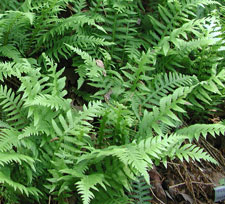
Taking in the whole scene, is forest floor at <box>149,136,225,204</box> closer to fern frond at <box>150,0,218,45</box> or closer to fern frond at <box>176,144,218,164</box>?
fern frond at <box>176,144,218,164</box>

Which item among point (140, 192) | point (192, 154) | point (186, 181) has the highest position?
point (192, 154)

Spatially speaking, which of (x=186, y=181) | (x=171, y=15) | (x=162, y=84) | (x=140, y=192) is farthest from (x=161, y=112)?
(x=171, y=15)

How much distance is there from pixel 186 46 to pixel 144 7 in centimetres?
109

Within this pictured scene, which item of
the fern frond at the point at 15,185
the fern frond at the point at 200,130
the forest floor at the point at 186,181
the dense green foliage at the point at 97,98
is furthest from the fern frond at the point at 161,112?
the fern frond at the point at 15,185

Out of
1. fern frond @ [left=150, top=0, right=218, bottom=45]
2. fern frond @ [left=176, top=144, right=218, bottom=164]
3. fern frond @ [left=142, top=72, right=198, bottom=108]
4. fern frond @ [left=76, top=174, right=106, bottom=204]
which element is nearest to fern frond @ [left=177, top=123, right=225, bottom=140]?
fern frond @ [left=176, top=144, right=218, bottom=164]

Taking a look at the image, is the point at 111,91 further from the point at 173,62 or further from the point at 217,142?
the point at 217,142

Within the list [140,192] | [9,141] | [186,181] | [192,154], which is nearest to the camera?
[9,141]

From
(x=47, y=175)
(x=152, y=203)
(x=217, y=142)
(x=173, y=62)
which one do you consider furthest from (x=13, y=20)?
(x=217, y=142)

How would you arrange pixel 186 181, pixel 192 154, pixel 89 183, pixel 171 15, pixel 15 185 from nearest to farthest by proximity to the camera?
1. pixel 15 185
2. pixel 89 183
3. pixel 192 154
4. pixel 186 181
5. pixel 171 15

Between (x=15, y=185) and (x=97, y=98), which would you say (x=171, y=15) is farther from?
(x=15, y=185)

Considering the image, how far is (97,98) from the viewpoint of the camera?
149 inches

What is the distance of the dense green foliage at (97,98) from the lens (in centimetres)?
280

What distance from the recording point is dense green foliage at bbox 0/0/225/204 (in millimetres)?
2797

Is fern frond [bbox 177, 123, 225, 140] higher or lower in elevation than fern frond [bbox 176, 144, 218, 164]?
higher
